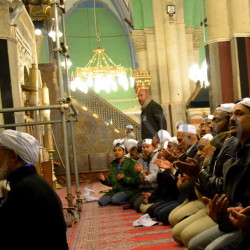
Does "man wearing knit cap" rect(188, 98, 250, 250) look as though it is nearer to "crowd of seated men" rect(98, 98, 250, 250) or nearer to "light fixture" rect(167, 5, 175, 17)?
"crowd of seated men" rect(98, 98, 250, 250)

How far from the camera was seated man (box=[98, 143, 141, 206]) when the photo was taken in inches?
365

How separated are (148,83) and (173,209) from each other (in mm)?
11079

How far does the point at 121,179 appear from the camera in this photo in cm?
934

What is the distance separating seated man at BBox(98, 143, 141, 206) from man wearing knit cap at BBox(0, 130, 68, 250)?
6.21 metres

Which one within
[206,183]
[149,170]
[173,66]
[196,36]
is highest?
[196,36]

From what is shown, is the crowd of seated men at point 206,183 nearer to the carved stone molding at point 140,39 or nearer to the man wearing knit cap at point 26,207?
the man wearing knit cap at point 26,207

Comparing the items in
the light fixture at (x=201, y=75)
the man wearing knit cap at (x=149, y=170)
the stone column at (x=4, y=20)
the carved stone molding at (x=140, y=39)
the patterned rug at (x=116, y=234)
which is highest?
the carved stone molding at (x=140, y=39)

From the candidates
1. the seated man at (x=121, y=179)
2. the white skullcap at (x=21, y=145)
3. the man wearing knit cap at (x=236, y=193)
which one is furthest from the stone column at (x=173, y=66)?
the white skullcap at (x=21, y=145)

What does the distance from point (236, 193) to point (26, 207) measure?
1.56m

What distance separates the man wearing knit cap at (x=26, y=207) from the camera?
2.78 metres

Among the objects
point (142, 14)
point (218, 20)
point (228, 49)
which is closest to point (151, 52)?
point (142, 14)

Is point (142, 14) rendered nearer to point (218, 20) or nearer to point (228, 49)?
point (218, 20)

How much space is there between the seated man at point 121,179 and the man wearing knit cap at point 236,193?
531 centimetres

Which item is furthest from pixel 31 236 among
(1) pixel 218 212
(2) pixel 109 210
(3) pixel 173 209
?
(2) pixel 109 210
